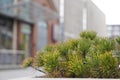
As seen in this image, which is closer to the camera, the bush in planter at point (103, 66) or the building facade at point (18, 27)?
the bush in planter at point (103, 66)

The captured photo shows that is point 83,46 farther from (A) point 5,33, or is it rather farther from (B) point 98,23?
(A) point 5,33

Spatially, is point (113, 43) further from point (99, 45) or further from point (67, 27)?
point (67, 27)

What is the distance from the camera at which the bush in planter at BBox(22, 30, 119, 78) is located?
285 cm

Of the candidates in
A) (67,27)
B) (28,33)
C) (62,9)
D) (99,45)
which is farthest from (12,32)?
(99,45)

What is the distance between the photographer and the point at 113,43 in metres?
3.14

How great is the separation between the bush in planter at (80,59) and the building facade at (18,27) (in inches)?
897

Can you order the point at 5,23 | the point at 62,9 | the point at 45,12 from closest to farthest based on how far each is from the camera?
the point at 5,23 → the point at 45,12 → the point at 62,9

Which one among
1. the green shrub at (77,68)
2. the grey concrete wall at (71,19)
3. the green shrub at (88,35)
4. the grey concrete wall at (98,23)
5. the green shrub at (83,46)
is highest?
the grey concrete wall at (71,19)

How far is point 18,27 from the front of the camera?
29.5 metres

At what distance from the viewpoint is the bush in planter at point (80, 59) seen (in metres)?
2.85

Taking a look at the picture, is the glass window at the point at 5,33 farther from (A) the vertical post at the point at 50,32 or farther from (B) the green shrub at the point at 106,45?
(B) the green shrub at the point at 106,45

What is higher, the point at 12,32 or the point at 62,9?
the point at 62,9

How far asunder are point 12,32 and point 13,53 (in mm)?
1943

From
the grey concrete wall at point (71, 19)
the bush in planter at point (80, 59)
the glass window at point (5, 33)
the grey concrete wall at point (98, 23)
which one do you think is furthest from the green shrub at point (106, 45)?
the grey concrete wall at point (71, 19)
